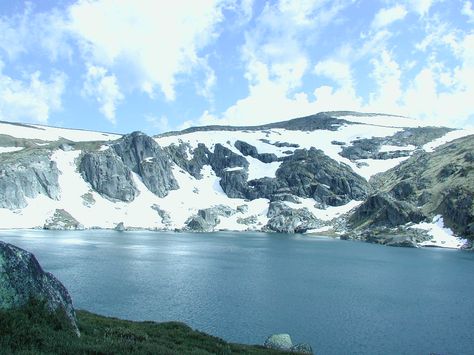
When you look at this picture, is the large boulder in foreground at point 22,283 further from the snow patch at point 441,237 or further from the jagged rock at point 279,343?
the snow patch at point 441,237

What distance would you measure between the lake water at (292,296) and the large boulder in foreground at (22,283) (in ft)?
99.4

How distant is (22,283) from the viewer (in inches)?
747

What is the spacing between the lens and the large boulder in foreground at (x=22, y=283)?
60.4 feet

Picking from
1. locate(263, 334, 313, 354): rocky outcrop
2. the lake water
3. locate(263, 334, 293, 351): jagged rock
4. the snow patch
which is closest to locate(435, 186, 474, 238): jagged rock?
the snow patch

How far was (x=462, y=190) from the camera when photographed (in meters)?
198

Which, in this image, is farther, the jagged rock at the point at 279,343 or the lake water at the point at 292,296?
the lake water at the point at 292,296

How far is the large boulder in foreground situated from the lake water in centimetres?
3029

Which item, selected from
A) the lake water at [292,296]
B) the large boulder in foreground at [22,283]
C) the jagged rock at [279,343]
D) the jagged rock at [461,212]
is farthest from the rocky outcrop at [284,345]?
the jagged rock at [461,212]

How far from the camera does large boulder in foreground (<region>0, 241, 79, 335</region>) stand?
18.4 m

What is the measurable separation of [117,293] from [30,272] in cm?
5086

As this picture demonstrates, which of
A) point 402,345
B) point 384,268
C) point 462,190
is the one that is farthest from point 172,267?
point 462,190

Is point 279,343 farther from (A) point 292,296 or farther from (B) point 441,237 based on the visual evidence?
(B) point 441,237

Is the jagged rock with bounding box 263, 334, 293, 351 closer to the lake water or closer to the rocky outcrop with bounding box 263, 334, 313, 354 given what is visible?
the rocky outcrop with bounding box 263, 334, 313, 354

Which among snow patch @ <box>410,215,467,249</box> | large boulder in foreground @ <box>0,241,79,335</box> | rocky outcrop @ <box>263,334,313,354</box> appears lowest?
rocky outcrop @ <box>263,334,313,354</box>
